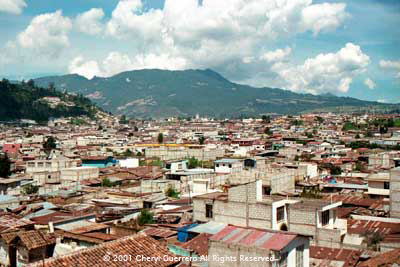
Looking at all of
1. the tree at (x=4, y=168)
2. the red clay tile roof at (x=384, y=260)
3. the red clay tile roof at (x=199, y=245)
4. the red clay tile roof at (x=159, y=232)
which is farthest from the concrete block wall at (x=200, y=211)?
the tree at (x=4, y=168)

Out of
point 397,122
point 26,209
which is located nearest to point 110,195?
point 26,209

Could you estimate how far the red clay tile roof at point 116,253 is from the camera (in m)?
7.61

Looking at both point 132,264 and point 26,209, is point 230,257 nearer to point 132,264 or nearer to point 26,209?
point 132,264

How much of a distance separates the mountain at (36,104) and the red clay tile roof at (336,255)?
105 m

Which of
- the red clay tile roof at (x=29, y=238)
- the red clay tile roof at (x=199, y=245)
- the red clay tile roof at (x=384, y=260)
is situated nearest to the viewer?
the red clay tile roof at (x=29, y=238)

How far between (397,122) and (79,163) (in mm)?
66697

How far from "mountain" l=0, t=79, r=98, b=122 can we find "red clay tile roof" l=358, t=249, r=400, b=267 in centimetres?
10662

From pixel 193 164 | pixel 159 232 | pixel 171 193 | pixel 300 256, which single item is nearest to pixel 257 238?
pixel 300 256

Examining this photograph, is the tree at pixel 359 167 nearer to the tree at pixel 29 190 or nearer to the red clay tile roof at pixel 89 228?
the tree at pixel 29 190

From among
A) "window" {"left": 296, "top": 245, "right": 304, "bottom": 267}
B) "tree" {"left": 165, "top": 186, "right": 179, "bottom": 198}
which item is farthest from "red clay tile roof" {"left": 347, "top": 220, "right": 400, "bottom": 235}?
"tree" {"left": 165, "top": 186, "right": 179, "bottom": 198}

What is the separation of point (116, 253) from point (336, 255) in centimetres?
630

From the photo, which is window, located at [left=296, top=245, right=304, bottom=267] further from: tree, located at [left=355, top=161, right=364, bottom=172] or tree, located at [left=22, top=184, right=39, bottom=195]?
tree, located at [left=355, top=161, right=364, bottom=172]

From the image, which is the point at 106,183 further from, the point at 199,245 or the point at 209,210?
the point at 199,245

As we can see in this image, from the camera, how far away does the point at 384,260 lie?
424 inches
